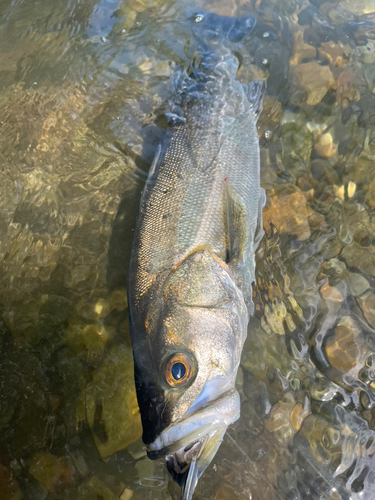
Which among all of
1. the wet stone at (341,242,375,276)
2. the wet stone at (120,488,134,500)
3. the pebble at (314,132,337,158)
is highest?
the pebble at (314,132,337,158)

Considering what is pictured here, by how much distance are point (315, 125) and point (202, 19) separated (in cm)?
177

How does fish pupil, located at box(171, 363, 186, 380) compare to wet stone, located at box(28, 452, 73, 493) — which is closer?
fish pupil, located at box(171, 363, 186, 380)

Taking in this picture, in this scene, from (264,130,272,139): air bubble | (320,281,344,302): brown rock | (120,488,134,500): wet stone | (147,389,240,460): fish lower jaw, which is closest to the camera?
(147,389,240,460): fish lower jaw

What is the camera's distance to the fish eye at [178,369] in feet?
7.58

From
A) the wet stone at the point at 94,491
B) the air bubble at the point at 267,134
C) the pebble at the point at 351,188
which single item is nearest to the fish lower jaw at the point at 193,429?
the wet stone at the point at 94,491

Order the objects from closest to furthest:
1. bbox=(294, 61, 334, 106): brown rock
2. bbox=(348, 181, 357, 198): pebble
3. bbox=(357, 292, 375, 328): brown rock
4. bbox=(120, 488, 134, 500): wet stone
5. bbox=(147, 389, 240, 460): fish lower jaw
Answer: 1. bbox=(147, 389, 240, 460): fish lower jaw
2. bbox=(120, 488, 134, 500): wet stone
3. bbox=(357, 292, 375, 328): brown rock
4. bbox=(348, 181, 357, 198): pebble
5. bbox=(294, 61, 334, 106): brown rock

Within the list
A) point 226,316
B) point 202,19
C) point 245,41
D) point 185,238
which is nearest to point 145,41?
point 202,19

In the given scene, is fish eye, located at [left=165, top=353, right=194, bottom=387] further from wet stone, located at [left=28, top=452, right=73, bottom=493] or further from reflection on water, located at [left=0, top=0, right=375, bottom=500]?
wet stone, located at [left=28, top=452, right=73, bottom=493]

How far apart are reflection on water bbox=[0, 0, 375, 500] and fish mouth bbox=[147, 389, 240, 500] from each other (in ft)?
3.14

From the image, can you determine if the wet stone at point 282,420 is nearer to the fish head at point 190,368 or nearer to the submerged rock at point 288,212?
the fish head at point 190,368

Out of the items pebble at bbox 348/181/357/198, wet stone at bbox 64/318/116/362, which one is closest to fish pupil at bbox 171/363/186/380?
wet stone at bbox 64/318/116/362

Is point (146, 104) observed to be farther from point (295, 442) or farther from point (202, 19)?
point (295, 442)

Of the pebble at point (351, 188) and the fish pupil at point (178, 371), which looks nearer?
the fish pupil at point (178, 371)

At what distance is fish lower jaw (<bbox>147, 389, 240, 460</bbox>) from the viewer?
7.27ft
